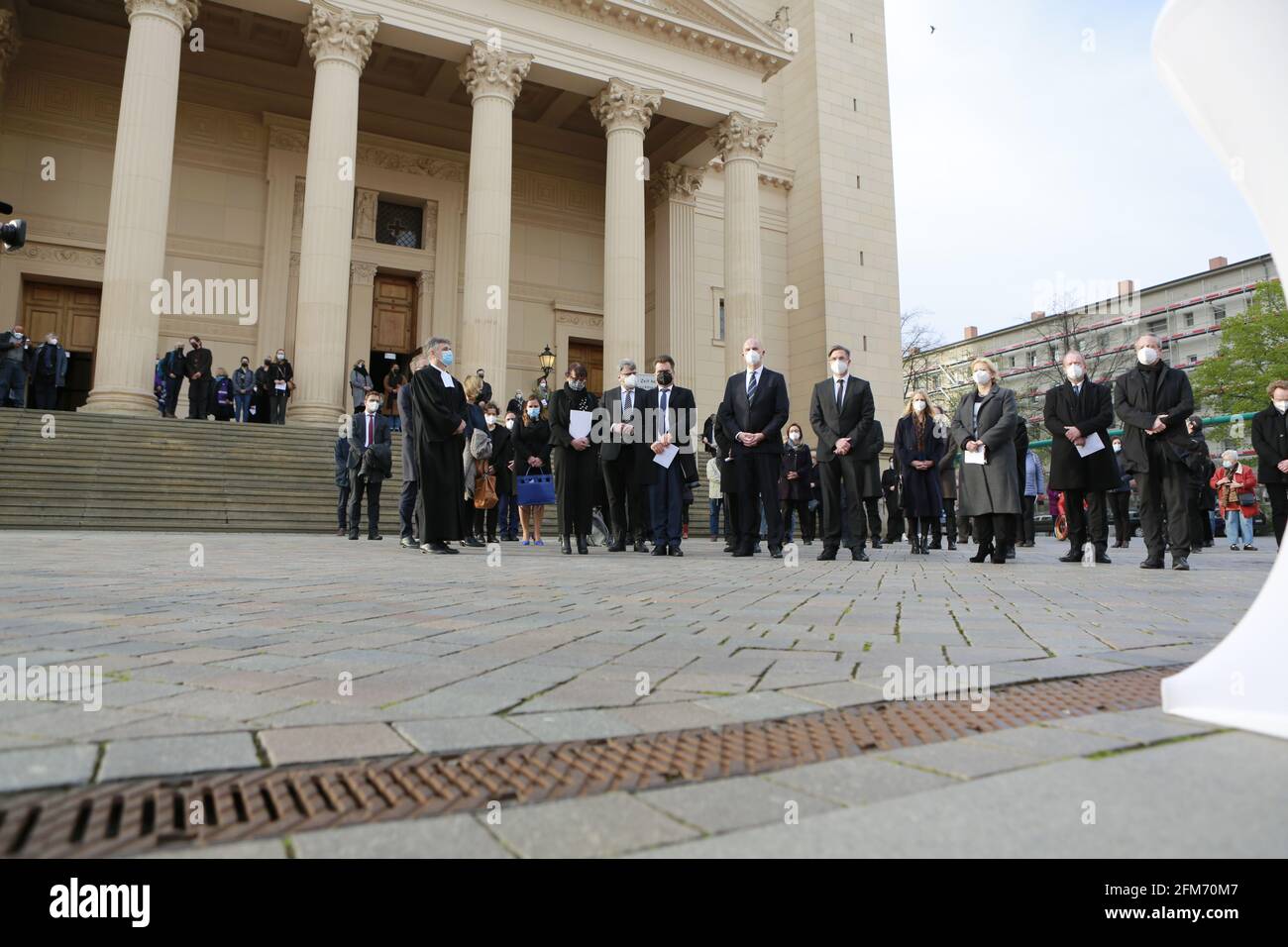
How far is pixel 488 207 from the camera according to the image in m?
21.5

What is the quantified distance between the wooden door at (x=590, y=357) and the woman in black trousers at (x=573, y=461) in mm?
18874

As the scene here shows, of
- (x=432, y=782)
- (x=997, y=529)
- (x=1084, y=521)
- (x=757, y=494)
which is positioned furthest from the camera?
(x=757, y=494)

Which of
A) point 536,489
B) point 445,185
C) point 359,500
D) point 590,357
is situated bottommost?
point 359,500

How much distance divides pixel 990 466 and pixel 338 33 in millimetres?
18955

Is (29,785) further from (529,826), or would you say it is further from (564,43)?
(564,43)

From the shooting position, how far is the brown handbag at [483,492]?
1123cm

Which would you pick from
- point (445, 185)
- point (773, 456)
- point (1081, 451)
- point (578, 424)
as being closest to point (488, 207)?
point (445, 185)

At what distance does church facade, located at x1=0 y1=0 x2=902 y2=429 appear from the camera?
19703 millimetres

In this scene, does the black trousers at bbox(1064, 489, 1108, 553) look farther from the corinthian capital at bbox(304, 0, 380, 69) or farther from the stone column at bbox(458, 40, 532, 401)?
the corinthian capital at bbox(304, 0, 380, 69)

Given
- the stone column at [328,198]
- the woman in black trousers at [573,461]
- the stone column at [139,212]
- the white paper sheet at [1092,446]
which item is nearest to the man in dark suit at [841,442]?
the white paper sheet at [1092,446]

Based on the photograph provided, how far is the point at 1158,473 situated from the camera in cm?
785

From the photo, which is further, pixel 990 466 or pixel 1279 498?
pixel 1279 498

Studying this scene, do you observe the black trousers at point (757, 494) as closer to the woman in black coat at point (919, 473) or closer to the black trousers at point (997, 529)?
the black trousers at point (997, 529)

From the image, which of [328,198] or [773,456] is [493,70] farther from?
[773,456]
